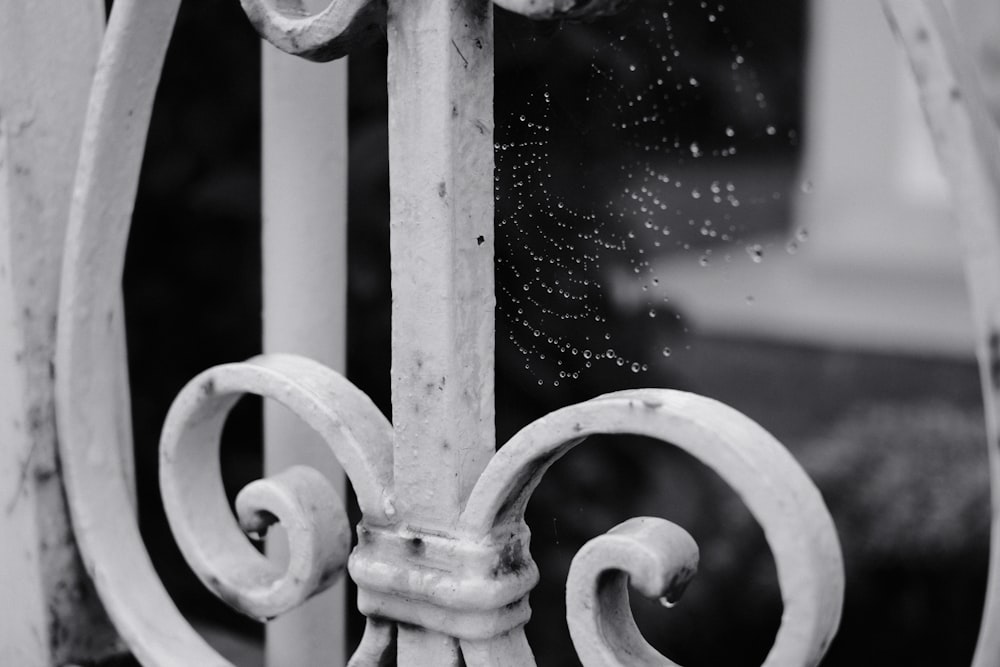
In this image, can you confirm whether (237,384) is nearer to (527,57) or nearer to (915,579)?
(527,57)

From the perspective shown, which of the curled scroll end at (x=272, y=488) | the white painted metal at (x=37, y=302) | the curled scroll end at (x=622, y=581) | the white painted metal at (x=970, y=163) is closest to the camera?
the white painted metal at (x=970, y=163)

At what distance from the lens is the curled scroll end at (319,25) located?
2.30ft

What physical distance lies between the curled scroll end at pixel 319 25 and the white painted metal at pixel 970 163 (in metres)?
0.31

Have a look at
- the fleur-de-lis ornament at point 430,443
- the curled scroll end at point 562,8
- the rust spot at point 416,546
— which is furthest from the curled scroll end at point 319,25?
the rust spot at point 416,546

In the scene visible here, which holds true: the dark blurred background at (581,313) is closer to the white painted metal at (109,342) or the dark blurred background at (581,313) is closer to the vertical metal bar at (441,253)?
the vertical metal bar at (441,253)

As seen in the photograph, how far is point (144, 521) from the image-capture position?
190cm

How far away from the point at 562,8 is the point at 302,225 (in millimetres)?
407

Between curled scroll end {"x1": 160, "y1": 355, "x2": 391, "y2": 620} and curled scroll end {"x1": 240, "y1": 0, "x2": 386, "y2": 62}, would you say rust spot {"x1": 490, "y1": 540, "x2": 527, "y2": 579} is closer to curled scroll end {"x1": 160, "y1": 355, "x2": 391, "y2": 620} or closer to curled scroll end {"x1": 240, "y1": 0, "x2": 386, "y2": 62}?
curled scroll end {"x1": 160, "y1": 355, "x2": 391, "y2": 620}

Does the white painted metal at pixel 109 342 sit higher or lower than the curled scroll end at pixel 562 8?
lower

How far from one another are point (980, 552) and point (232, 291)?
2177 millimetres

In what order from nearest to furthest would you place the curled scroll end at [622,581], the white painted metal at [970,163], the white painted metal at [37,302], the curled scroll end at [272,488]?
the white painted metal at [970,163]
the curled scroll end at [622,581]
the curled scroll end at [272,488]
the white painted metal at [37,302]

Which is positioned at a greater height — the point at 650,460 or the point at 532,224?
the point at 532,224

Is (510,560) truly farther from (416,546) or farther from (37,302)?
Result: (37,302)

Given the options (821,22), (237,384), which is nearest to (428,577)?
(237,384)
